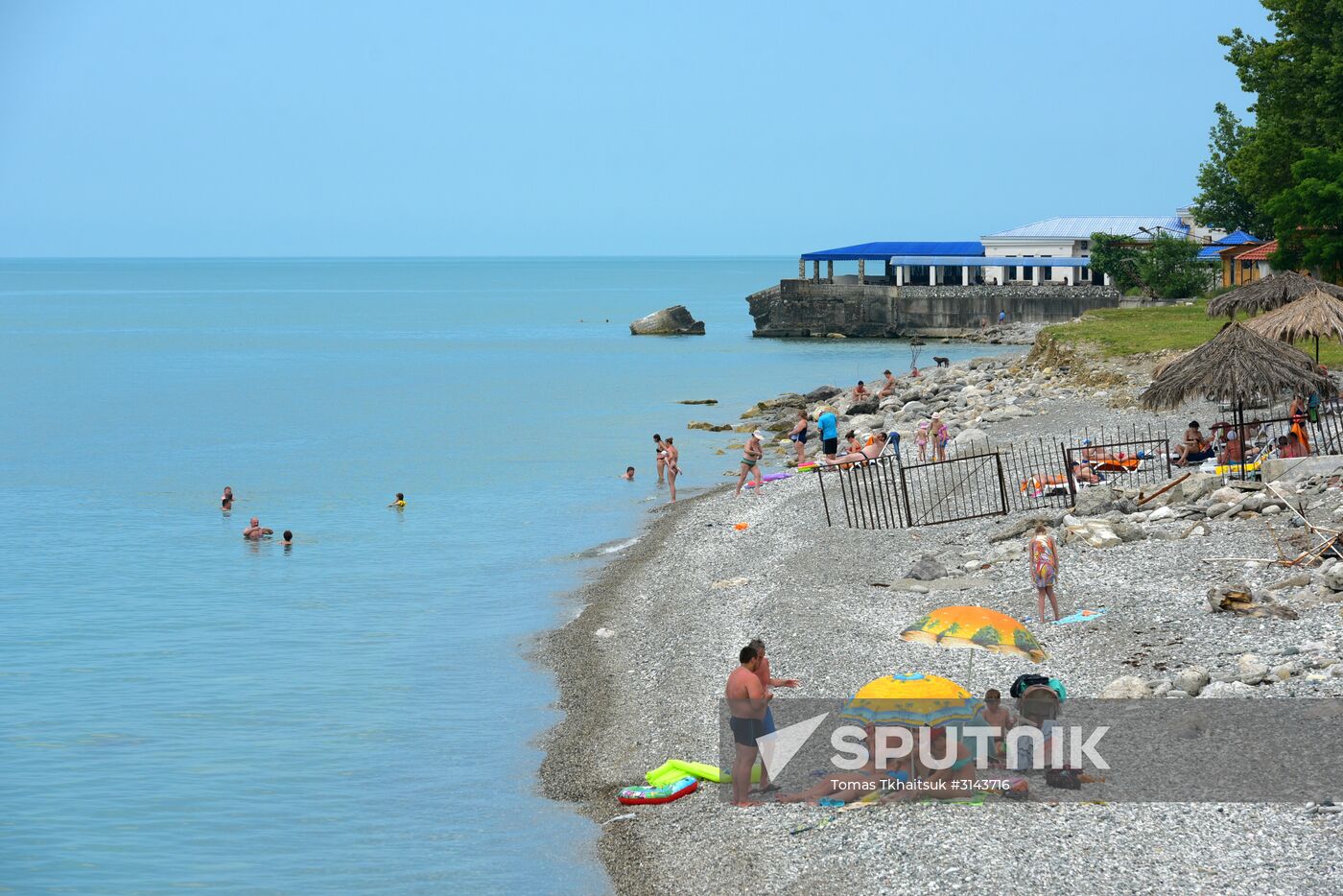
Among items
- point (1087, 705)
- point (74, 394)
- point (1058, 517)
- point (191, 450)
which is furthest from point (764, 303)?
point (1087, 705)

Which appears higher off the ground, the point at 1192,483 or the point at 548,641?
the point at 1192,483

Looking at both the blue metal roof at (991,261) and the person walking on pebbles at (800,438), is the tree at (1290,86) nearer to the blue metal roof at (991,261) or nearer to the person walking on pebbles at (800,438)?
the person walking on pebbles at (800,438)

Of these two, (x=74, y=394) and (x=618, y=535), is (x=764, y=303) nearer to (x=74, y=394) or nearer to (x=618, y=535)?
(x=74, y=394)

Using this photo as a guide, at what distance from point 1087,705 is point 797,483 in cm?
1668

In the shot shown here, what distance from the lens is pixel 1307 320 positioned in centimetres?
2603

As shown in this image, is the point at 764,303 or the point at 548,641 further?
the point at 764,303

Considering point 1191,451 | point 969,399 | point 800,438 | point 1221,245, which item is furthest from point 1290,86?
point 1221,245

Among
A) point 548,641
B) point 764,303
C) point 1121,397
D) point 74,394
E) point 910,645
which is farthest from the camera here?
point 764,303

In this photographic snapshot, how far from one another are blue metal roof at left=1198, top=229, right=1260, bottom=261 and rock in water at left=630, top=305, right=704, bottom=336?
39562mm

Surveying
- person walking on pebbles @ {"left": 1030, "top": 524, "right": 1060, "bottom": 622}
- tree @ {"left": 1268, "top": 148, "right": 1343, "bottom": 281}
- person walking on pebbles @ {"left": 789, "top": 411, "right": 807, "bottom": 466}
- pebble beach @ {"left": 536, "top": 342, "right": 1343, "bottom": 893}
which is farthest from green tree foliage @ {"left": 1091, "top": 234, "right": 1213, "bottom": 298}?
person walking on pebbles @ {"left": 1030, "top": 524, "right": 1060, "bottom": 622}

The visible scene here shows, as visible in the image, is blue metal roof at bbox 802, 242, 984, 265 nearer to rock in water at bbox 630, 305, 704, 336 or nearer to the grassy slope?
rock in water at bbox 630, 305, 704, 336

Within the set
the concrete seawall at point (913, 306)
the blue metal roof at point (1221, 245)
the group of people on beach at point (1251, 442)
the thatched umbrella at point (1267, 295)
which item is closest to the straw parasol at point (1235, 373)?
the group of people on beach at point (1251, 442)

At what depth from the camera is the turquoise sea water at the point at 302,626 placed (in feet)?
44.6

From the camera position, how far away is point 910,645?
16.1m
